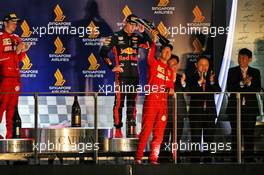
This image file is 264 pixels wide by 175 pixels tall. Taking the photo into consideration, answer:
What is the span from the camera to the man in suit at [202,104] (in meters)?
11.1

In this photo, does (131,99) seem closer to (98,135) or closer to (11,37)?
(98,135)

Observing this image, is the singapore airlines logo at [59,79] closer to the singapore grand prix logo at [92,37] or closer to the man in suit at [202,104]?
the singapore grand prix logo at [92,37]

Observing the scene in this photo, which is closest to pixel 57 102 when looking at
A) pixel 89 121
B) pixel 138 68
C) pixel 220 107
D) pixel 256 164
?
pixel 89 121

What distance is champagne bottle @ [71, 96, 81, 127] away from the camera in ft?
36.6

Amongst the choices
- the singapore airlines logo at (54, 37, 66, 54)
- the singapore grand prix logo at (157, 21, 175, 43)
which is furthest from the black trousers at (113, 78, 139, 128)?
the singapore airlines logo at (54, 37, 66, 54)

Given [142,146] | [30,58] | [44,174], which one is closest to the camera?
[44,174]

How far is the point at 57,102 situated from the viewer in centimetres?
1133

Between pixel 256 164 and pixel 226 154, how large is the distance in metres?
1.02

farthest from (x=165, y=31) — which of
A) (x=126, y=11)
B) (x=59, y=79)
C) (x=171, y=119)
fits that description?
(x=59, y=79)

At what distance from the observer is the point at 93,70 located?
37.7 feet

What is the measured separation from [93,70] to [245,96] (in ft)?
6.83

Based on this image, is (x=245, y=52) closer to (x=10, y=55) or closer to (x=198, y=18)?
(x=198, y=18)

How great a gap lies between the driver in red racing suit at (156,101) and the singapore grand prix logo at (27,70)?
158 centimetres

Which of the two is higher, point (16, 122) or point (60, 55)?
point (60, 55)
